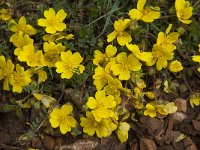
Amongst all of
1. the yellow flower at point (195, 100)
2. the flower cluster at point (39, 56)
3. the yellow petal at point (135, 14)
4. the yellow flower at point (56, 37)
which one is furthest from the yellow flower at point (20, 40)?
the yellow flower at point (195, 100)

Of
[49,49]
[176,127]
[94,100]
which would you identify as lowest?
[176,127]

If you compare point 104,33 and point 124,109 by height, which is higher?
point 104,33

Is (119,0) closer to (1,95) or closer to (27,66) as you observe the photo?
(27,66)

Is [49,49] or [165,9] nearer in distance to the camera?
[49,49]

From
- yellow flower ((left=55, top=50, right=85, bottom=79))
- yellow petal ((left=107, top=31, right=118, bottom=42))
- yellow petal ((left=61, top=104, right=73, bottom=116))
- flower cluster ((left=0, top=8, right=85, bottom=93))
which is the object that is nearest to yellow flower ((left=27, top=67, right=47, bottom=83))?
flower cluster ((left=0, top=8, right=85, bottom=93))

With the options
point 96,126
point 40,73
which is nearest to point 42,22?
point 40,73

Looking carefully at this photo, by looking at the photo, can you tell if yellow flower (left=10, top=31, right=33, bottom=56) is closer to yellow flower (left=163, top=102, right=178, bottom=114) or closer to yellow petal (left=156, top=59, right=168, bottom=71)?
yellow petal (left=156, top=59, right=168, bottom=71)

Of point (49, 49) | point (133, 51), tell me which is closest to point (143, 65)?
point (133, 51)
